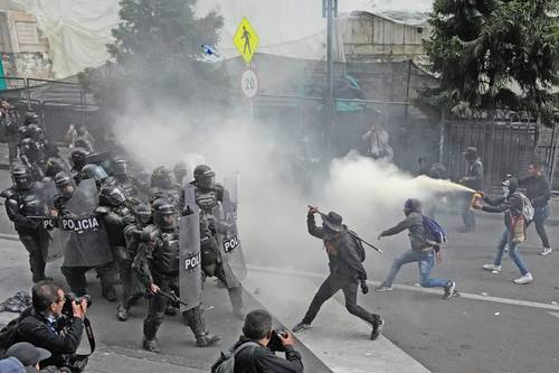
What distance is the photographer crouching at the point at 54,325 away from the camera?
361cm

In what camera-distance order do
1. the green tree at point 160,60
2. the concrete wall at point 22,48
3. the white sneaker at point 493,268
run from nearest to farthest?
1. the white sneaker at point 493,268
2. the concrete wall at point 22,48
3. the green tree at point 160,60

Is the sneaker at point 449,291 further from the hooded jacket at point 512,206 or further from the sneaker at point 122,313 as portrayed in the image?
the sneaker at point 122,313

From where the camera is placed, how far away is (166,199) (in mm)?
5098

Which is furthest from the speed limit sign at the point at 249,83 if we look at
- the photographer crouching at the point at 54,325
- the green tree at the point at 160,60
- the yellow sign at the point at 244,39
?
the photographer crouching at the point at 54,325

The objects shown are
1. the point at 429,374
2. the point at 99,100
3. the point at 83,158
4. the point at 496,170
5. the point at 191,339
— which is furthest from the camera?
the point at 99,100

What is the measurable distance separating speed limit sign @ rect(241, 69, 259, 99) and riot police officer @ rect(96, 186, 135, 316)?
361 centimetres

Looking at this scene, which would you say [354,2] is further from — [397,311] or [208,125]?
[397,311]

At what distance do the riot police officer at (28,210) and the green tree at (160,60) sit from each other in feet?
18.2

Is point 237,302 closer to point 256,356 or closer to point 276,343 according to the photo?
point 276,343

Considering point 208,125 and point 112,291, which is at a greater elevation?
point 208,125

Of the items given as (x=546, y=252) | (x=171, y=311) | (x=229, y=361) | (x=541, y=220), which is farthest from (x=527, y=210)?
(x=229, y=361)

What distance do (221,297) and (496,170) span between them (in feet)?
21.7

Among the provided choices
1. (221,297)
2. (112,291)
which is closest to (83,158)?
(112,291)

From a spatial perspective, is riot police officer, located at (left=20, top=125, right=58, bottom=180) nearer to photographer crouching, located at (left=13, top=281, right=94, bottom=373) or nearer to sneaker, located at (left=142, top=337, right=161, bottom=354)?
sneaker, located at (left=142, top=337, right=161, bottom=354)
